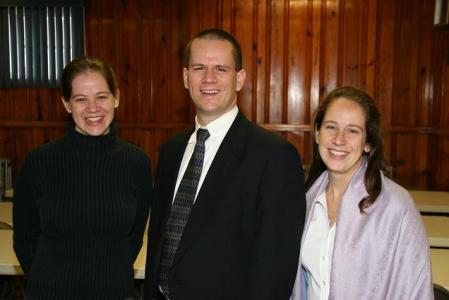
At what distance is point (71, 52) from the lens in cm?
614

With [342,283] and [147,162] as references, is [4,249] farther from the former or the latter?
[342,283]

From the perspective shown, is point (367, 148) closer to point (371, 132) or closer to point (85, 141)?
point (371, 132)

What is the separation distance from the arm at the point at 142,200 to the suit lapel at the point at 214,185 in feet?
1.56

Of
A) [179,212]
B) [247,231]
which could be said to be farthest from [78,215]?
[247,231]

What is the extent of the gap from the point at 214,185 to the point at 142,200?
1.92 feet

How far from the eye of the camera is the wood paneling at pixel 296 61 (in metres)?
5.81

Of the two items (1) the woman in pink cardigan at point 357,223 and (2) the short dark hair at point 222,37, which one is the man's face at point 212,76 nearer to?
(2) the short dark hair at point 222,37

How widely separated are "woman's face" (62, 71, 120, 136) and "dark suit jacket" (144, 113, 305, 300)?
576 mm

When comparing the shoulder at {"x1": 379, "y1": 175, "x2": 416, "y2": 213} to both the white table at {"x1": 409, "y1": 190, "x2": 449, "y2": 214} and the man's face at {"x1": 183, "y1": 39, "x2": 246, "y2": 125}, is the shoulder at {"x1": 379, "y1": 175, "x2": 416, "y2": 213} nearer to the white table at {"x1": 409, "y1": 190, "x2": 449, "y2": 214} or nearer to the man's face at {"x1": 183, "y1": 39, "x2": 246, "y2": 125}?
the man's face at {"x1": 183, "y1": 39, "x2": 246, "y2": 125}

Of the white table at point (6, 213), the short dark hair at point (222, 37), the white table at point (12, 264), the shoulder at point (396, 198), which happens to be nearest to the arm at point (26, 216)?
the white table at point (12, 264)

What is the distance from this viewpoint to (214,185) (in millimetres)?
1736

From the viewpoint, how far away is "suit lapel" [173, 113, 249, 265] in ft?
5.59

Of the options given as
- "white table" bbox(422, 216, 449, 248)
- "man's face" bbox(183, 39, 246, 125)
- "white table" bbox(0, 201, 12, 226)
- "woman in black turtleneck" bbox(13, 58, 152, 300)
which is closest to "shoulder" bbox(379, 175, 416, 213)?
"man's face" bbox(183, 39, 246, 125)

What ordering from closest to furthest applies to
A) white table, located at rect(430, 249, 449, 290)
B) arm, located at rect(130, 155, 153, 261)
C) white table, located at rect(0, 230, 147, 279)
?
arm, located at rect(130, 155, 153, 261)
white table, located at rect(430, 249, 449, 290)
white table, located at rect(0, 230, 147, 279)
